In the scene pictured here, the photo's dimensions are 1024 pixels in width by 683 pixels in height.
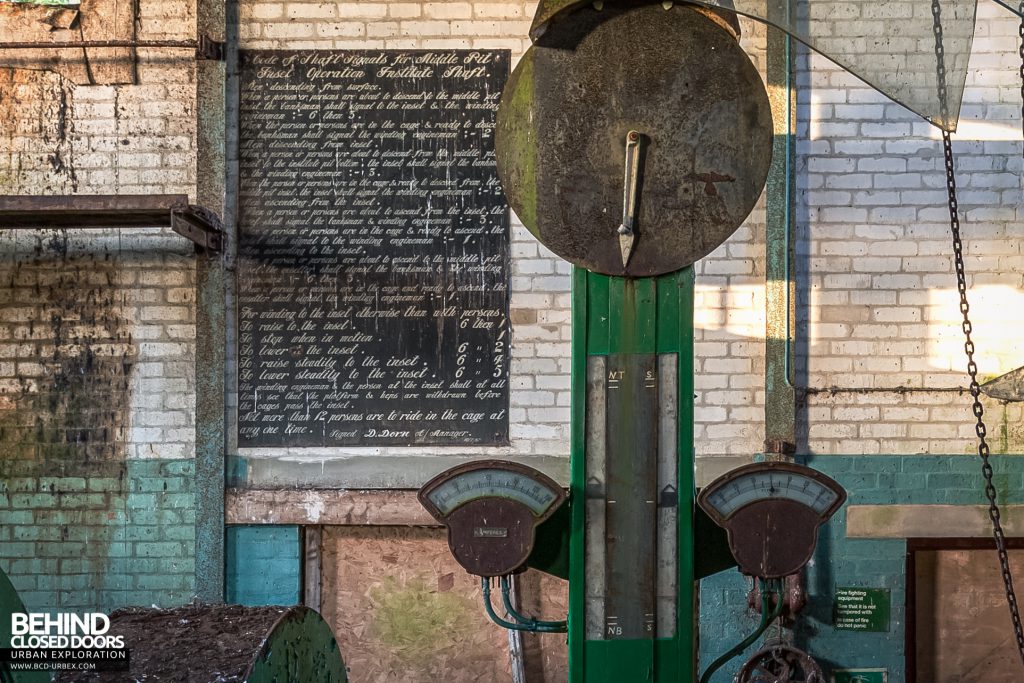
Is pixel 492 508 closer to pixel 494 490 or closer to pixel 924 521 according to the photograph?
pixel 494 490

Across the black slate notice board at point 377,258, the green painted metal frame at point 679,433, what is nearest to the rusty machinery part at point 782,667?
the black slate notice board at point 377,258

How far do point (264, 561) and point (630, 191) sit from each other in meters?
3.83

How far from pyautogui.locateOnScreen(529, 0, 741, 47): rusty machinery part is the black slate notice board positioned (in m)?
2.77

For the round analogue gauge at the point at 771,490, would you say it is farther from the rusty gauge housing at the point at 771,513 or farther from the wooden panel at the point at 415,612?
the wooden panel at the point at 415,612

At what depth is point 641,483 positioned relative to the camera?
2.95 m

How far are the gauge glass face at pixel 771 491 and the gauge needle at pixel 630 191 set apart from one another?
812 millimetres

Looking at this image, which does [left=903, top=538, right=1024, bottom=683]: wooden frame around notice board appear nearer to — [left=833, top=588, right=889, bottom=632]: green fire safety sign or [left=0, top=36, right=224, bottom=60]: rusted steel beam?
[left=833, top=588, right=889, bottom=632]: green fire safety sign

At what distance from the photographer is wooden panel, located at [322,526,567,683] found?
5770mm

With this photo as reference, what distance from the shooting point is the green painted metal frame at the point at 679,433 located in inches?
116

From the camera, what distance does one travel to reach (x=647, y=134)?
2920mm

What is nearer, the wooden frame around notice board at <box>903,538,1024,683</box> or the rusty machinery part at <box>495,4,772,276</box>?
the rusty machinery part at <box>495,4,772,276</box>

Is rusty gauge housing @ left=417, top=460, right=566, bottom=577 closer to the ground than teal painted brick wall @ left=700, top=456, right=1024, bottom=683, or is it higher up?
higher up

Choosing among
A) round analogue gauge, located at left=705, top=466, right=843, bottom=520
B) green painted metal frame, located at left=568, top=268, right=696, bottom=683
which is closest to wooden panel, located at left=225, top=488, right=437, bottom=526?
green painted metal frame, located at left=568, top=268, right=696, bottom=683

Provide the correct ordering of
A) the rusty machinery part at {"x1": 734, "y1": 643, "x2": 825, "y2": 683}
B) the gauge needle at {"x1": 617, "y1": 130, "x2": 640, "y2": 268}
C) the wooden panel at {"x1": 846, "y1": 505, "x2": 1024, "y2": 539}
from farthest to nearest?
the wooden panel at {"x1": 846, "y1": 505, "x2": 1024, "y2": 539} < the rusty machinery part at {"x1": 734, "y1": 643, "x2": 825, "y2": 683} < the gauge needle at {"x1": 617, "y1": 130, "x2": 640, "y2": 268}
